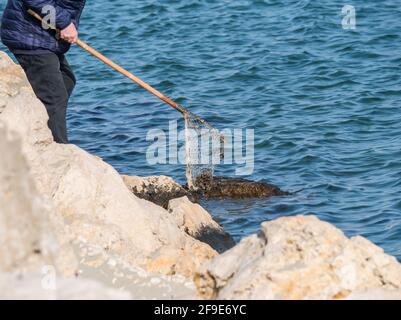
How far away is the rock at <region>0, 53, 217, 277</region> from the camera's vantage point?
6410mm

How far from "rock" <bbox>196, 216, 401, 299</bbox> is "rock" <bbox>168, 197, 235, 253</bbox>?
296 centimetres

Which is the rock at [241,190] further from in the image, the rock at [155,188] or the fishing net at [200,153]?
the rock at [155,188]

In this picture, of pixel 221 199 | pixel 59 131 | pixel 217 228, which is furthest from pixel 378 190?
pixel 59 131

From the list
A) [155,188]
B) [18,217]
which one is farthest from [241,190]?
[18,217]

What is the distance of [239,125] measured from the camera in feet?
41.0

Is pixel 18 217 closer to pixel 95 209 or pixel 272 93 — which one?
pixel 95 209

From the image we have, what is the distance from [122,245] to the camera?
6.47 m

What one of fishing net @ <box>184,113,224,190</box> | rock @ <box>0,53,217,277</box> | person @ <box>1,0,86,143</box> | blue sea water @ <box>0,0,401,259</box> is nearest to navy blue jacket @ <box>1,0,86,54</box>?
person @ <box>1,0,86,143</box>

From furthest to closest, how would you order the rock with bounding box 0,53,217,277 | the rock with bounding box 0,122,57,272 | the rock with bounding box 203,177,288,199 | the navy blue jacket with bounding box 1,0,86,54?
1. the rock with bounding box 203,177,288,199
2. the navy blue jacket with bounding box 1,0,86,54
3. the rock with bounding box 0,53,217,277
4. the rock with bounding box 0,122,57,272

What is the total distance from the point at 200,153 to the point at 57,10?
2.94 m

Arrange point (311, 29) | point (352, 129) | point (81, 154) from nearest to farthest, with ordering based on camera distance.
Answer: point (81, 154), point (352, 129), point (311, 29)

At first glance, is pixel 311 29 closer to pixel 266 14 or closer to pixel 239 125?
pixel 266 14

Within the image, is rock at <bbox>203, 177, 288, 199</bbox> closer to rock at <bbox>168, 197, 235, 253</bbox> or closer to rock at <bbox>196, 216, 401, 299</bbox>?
rock at <bbox>168, 197, 235, 253</bbox>
